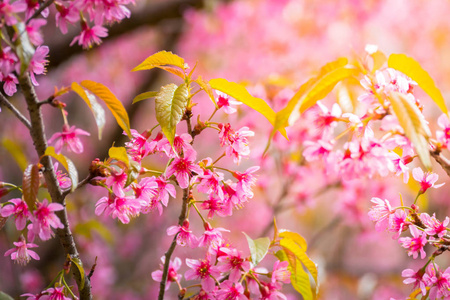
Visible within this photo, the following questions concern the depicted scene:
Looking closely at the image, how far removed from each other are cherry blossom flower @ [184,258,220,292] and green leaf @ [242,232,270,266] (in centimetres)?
11

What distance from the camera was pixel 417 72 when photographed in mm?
693

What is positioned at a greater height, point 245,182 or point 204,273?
point 245,182

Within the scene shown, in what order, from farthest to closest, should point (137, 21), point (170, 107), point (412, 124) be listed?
point (137, 21) < point (170, 107) < point (412, 124)

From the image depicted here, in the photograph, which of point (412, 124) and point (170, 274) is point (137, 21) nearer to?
point (170, 274)

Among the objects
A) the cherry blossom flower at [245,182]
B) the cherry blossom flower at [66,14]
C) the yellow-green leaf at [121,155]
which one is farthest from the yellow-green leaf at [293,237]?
the cherry blossom flower at [66,14]

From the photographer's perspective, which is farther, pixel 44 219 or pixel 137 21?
pixel 137 21

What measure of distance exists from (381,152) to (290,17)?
3.44 meters

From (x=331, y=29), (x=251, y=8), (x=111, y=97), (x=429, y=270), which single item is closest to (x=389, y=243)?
(x=331, y=29)

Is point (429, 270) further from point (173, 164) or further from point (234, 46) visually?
point (234, 46)

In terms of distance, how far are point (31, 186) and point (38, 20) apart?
0.28m

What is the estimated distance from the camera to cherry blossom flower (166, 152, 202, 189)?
0.75 metres

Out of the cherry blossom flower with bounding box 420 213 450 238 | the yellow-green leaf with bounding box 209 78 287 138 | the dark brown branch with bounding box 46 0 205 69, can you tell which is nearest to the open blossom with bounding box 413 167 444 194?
the cherry blossom flower with bounding box 420 213 450 238

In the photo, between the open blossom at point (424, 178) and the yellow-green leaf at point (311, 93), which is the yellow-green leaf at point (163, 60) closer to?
the yellow-green leaf at point (311, 93)

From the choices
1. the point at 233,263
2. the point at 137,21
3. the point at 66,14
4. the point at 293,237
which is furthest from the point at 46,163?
the point at 137,21
